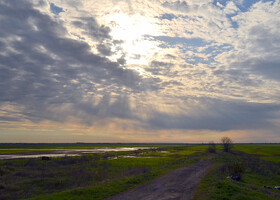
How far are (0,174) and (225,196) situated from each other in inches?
1393

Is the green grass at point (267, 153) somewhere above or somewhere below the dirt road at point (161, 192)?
below

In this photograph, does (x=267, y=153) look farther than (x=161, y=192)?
Yes

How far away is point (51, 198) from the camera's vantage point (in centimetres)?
1628

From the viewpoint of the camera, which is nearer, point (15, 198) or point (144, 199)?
point (144, 199)

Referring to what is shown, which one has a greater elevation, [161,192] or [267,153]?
[161,192]

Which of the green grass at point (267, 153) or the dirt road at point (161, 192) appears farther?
the green grass at point (267, 153)

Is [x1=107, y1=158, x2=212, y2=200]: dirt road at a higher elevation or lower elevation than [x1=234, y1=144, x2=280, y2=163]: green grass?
higher

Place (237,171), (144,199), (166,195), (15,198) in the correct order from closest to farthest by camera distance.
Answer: (144,199) < (166,195) < (15,198) < (237,171)

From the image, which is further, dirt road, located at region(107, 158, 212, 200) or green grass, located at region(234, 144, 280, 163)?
green grass, located at region(234, 144, 280, 163)

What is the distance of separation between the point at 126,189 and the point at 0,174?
1057 inches

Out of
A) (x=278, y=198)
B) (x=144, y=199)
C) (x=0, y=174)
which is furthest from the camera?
(x=0, y=174)

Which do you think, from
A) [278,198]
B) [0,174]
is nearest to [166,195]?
[278,198]

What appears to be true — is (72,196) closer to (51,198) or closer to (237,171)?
(51,198)

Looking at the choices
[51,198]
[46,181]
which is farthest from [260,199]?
[46,181]
